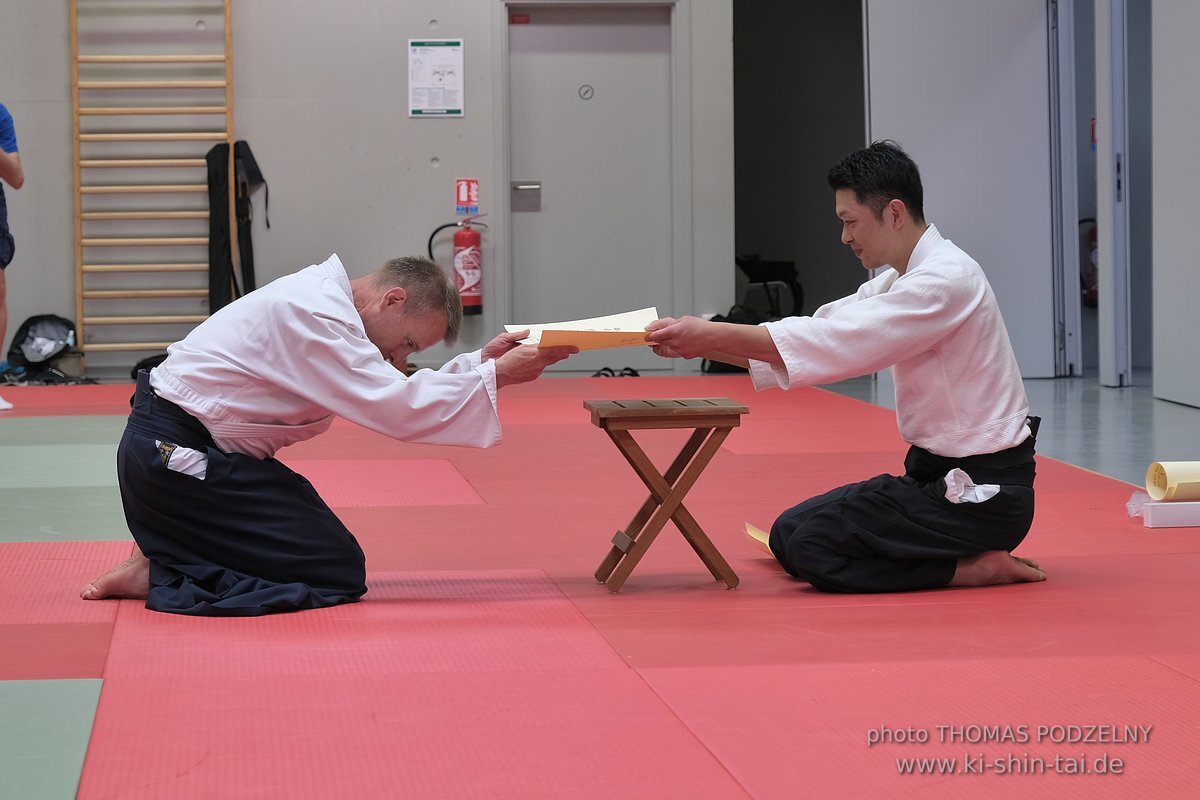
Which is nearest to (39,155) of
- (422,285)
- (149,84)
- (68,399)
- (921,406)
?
(149,84)

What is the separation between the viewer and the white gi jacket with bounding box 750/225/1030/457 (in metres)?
2.86

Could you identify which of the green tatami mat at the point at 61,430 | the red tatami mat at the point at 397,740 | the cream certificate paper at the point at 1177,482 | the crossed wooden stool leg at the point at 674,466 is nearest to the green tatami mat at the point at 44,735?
the red tatami mat at the point at 397,740

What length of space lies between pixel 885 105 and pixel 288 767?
287 inches

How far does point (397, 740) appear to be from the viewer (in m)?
2.00

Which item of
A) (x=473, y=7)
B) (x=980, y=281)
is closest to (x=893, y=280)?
(x=980, y=281)

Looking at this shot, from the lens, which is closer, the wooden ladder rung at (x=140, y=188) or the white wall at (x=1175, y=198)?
the white wall at (x=1175, y=198)

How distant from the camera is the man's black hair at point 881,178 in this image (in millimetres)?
3014

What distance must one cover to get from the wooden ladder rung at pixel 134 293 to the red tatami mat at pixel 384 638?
20.2 ft

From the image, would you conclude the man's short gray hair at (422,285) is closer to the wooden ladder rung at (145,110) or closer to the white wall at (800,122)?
the wooden ladder rung at (145,110)

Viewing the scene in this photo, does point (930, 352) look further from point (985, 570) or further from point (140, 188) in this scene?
point (140, 188)

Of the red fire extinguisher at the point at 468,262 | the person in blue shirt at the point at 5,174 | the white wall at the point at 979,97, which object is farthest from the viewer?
the red fire extinguisher at the point at 468,262

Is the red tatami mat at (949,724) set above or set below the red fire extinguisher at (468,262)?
below

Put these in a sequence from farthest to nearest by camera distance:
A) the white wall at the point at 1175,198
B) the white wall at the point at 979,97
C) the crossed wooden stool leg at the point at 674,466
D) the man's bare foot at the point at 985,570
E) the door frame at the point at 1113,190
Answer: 1. the white wall at the point at 979,97
2. the door frame at the point at 1113,190
3. the white wall at the point at 1175,198
4. the man's bare foot at the point at 985,570
5. the crossed wooden stool leg at the point at 674,466

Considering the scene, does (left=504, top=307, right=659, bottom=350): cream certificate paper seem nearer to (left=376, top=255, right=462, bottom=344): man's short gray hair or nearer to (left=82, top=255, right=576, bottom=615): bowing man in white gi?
(left=82, top=255, right=576, bottom=615): bowing man in white gi
